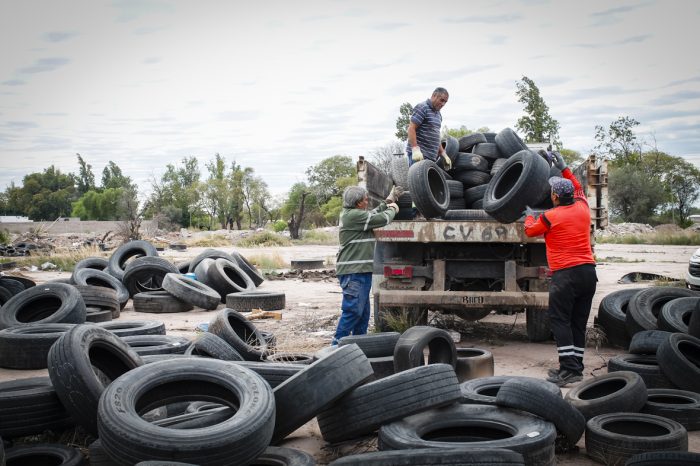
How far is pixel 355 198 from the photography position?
793 centimetres

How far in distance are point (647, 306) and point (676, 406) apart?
9.38 feet

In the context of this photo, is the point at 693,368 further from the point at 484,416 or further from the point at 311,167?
the point at 311,167

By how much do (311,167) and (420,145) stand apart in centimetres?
8649

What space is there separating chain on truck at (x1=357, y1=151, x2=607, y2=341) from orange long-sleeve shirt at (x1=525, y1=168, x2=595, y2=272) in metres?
1.01

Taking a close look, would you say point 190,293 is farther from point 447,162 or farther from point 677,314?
point 677,314

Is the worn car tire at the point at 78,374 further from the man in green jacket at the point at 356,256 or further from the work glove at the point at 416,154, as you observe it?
the work glove at the point at 416,154

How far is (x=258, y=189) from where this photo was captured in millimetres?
90500

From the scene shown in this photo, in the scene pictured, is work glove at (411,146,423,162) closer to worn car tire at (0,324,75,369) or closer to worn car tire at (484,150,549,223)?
worn car tire at (484,150,549,223)

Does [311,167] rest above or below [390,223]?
above

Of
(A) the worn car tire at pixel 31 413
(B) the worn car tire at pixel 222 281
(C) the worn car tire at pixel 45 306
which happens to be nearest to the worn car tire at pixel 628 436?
(A) the worn car tire at pixel 31 413

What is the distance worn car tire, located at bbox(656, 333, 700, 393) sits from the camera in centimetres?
588

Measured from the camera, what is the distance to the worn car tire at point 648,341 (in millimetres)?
6570

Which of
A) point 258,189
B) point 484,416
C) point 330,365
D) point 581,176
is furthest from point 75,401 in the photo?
point 258,189

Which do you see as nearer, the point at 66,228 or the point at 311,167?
the point at 66,228
